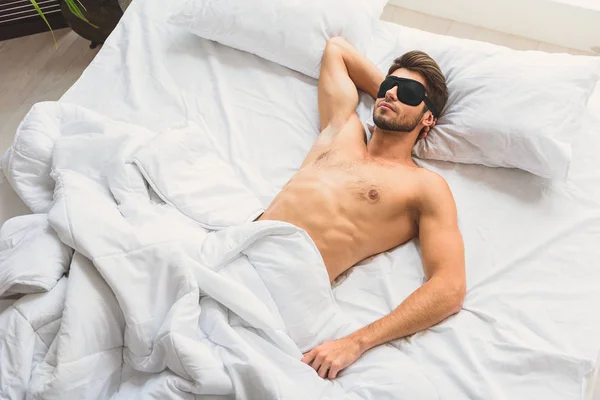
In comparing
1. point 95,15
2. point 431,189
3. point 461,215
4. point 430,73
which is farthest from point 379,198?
point 95,15

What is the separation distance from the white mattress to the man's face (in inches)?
6.2

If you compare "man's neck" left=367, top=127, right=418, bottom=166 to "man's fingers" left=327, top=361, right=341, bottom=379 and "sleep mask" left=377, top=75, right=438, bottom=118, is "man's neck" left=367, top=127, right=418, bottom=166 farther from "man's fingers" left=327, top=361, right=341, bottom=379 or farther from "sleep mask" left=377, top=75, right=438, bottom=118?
"man's fingers" left=327, top=361, right=341, bottom=379

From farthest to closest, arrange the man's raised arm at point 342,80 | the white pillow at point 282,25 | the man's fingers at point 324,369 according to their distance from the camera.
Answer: the white pillow at point 282,25
the man's raised arm at point 342,80
the man's fingers at point 324,369

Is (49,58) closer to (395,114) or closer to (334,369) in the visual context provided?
(395,114)

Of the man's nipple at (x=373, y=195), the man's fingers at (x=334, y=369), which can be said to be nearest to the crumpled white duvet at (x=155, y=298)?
the man's fingers at (x=334, y=369)

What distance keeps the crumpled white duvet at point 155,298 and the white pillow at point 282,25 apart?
1.96ft

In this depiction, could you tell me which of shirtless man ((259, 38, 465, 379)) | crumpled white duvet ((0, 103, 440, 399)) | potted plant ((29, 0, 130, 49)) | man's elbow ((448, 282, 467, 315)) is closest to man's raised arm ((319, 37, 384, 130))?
shirtless man ((259, 38, 465, 379))

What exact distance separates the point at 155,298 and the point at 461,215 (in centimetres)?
88

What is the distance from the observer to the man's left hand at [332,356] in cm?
140

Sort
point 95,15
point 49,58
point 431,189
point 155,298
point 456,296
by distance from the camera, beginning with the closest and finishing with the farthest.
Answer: point 155,298
point 456,296
point 431,189
point 95,15
point 49,58

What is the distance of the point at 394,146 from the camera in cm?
180

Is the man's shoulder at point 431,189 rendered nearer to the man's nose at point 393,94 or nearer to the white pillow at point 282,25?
the man's nose at point 393,94

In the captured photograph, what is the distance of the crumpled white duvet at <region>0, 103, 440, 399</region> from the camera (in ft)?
4.17

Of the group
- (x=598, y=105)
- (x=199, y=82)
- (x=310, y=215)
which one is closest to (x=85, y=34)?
(x=199, y=82)
